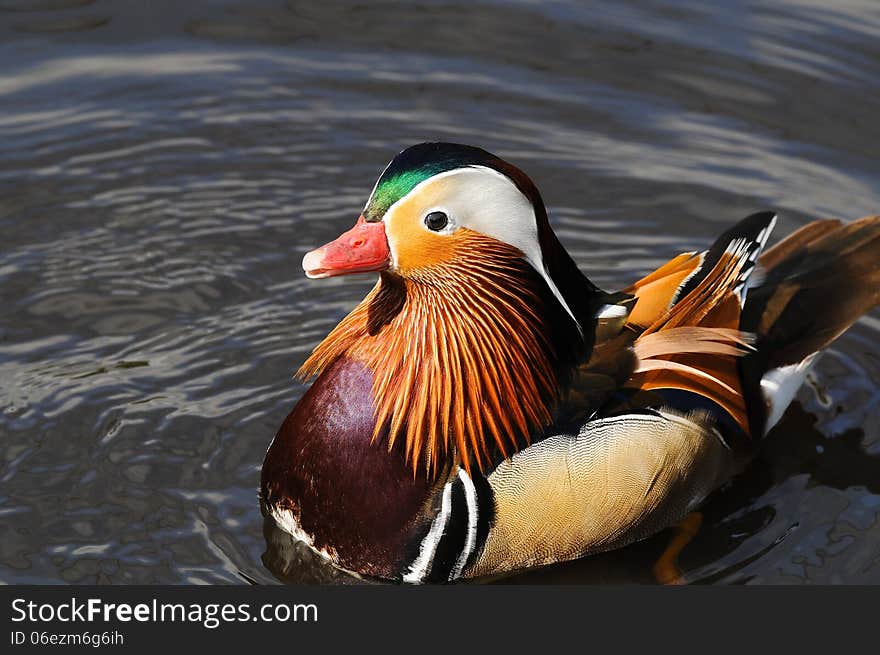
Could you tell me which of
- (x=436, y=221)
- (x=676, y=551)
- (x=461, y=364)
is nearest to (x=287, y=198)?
(x=461, y=364)

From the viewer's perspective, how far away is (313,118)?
26.5 feet

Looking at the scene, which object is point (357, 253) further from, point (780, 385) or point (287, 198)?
point (287, 198)

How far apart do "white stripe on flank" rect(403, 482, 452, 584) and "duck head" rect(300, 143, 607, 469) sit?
0.46ft

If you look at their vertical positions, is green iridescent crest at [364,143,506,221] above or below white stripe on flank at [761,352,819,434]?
above

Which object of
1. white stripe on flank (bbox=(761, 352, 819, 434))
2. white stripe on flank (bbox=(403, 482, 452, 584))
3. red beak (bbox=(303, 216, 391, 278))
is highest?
red beak (bbox=(303, 216, 391, 278))

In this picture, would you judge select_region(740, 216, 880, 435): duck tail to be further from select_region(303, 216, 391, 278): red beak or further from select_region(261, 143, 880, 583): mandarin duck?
select_region(303, 216, 391, 278): red beak

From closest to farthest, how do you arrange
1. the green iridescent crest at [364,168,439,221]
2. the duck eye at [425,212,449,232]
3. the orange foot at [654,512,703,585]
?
the green iridescent crest at [364,168,439,221] < the duck eye at [425,212,449,232] < the orange foot at [654,512,703,585]

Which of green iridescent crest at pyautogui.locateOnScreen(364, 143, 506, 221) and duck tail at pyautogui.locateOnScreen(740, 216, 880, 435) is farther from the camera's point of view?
duck tail at pyautogui.locateOnScreen(740, 216, 880, 435)

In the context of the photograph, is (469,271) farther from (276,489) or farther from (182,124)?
(182,124)

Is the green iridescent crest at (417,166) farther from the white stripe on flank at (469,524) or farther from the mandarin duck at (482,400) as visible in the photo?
the white stripe on flank at (469,524)

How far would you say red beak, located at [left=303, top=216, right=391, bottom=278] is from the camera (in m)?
4.62

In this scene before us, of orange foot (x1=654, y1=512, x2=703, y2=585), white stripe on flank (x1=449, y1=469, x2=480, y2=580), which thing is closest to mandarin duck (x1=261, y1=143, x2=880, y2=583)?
white stripe on flank (x1=449, y1=469, x2=480, y2=580)

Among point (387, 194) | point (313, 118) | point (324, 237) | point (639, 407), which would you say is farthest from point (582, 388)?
point (313, 118)

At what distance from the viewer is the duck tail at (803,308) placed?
5.69 metres
